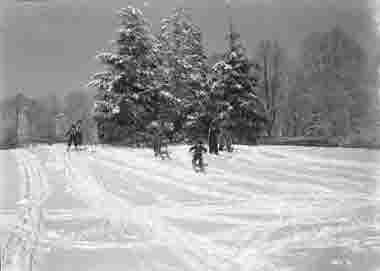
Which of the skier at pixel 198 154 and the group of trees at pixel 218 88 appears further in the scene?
the skier at pixel 198 154

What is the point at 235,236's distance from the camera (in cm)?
205

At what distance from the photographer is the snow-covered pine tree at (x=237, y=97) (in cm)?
215

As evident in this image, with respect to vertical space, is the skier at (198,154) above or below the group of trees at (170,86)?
below

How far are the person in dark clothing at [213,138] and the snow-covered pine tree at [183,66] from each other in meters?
0.18

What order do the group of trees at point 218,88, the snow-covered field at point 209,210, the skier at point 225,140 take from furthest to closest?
the skier at point 225,140, the group of trees at point 218,88, the snow-covered field at point 209,210

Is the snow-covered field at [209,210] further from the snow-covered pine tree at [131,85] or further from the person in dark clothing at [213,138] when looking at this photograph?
the snow-covered pine tree at [131,85]

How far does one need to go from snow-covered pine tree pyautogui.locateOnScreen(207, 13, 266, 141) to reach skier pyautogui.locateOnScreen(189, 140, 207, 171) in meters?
0.23

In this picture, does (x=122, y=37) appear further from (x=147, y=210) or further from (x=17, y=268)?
(x=17, y=268)

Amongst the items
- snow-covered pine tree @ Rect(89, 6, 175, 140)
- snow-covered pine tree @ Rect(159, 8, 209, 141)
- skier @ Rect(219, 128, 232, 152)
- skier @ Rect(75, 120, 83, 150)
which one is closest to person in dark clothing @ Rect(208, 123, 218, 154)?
skier @ Rect(219, 128, 232, 152)

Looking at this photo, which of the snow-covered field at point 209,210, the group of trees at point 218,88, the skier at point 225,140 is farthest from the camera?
the skier at point 225,140

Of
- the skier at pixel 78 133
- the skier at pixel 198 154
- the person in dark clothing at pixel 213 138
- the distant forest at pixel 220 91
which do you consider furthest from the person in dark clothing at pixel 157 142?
the skier at pixel 78 133

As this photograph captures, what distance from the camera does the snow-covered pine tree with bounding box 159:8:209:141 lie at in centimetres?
213

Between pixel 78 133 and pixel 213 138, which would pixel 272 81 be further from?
pixel 78 133

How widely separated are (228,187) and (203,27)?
1130 mm
